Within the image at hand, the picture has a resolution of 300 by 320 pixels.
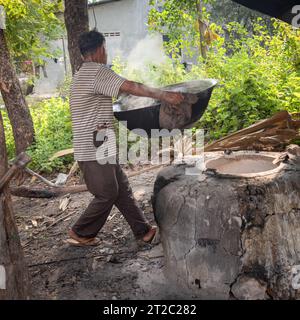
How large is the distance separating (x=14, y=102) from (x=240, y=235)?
19.5 feet

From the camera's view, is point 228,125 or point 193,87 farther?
point 228,125

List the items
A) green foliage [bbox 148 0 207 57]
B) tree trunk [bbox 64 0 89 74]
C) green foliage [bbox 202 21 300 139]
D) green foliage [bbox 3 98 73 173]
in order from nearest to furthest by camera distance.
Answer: tree trunk [bbox 64 0 89 74] < green foliage [bbox 202 21 300 139] < green foliage [bbox 3 98 73 173] < green foliage [bbox 148 0 207 57]

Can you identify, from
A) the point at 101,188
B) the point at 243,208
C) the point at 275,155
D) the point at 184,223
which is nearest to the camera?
the point at 243,208

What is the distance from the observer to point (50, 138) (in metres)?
7.81

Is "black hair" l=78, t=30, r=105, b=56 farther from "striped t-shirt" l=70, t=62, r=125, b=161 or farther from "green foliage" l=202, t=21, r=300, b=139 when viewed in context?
"green foliage" l=202, t=21, r=300, b=139

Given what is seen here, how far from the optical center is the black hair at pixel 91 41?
343 centimetres

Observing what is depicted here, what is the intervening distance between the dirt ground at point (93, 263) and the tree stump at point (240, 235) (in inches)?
20.1

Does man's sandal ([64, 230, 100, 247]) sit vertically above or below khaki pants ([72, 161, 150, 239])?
below

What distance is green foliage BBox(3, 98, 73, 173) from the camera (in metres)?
7.39

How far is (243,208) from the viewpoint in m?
2.84
